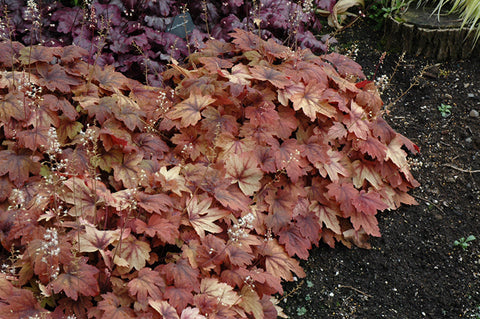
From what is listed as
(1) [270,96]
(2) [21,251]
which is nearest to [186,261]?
(2) [21,251]

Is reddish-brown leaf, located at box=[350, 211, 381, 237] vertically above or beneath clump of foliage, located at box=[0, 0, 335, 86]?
beneath

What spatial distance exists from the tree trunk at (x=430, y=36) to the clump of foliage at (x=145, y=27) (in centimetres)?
79

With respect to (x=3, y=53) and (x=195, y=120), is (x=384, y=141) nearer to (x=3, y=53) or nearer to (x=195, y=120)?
(x=195, y=120)

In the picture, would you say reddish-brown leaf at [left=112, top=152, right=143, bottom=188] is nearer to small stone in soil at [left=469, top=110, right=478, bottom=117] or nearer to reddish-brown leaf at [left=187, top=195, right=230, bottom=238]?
reddish-brown leaf at [left=187, top=195, right=230, bottom=238]

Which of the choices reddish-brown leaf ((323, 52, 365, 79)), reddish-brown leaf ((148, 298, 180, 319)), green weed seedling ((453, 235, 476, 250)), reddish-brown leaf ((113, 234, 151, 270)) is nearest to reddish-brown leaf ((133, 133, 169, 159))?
reddish-brown leaf ((113, 234, 151, 270))

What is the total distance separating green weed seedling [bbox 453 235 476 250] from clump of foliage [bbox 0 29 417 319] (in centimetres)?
46

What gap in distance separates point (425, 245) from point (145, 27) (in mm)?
2577

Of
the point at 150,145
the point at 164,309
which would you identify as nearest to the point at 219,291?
the point at 164,309

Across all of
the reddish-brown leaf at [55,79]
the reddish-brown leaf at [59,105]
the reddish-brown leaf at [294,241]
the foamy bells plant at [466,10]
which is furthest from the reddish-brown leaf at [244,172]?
the foamy bells plant at [466,10]

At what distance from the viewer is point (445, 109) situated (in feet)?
13.0

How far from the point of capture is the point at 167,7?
13.0ft

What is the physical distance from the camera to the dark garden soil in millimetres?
2943

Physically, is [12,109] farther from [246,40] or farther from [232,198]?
[246,40]

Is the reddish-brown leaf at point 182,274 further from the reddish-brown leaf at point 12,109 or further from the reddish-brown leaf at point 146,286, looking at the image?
the reddish-brown leaf at point 12,109
